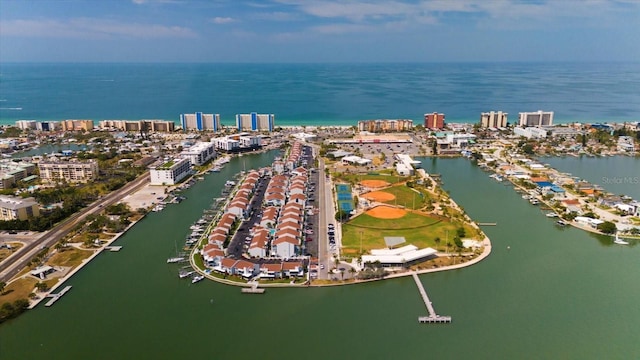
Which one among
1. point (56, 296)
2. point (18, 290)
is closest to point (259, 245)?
point (56, 296)

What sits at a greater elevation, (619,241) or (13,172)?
(13,172)

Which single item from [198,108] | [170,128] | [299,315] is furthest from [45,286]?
[198,108]

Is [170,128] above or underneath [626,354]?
above

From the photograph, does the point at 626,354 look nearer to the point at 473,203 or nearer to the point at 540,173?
the point at 473,203

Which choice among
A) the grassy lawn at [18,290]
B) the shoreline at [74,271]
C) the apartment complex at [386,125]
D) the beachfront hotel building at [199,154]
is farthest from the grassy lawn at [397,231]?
the apartment complex at [386,125]

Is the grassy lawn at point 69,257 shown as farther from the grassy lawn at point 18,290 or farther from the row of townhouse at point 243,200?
the row of townhouse at point 243,200

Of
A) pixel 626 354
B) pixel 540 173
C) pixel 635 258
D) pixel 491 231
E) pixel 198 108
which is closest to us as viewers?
pixel 626 354

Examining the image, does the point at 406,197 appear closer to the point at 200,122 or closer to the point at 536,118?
the point at 200,122
